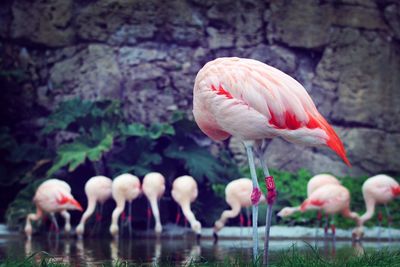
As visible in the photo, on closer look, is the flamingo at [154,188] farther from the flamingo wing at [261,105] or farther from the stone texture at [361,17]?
the stone texture at [361,17]

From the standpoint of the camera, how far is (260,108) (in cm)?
477

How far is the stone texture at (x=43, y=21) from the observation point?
1102 centimetres

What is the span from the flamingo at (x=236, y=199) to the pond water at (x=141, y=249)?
279 mm

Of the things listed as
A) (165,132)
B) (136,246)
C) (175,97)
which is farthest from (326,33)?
(136,246)

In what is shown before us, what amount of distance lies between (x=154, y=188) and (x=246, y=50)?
3372 mm

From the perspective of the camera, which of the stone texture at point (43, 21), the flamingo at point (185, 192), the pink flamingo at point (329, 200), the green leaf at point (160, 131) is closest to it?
the pink flamingo at point (329, 200)

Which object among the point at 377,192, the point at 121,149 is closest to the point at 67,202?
the point at 121,149

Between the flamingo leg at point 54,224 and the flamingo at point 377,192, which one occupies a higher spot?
the flamingo at point 377,192

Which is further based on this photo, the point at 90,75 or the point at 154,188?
the point at 90,75

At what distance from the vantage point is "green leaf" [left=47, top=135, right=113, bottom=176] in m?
9.03

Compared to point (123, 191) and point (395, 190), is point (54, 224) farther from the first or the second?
point (395, 190)

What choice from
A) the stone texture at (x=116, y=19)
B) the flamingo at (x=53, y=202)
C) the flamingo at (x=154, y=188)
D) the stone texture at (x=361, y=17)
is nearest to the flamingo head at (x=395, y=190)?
the flamingo at (x=154, y=188)

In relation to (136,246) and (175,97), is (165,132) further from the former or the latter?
(136,246)

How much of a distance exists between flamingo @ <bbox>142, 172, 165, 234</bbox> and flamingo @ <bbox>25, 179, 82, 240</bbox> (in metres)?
0.87
